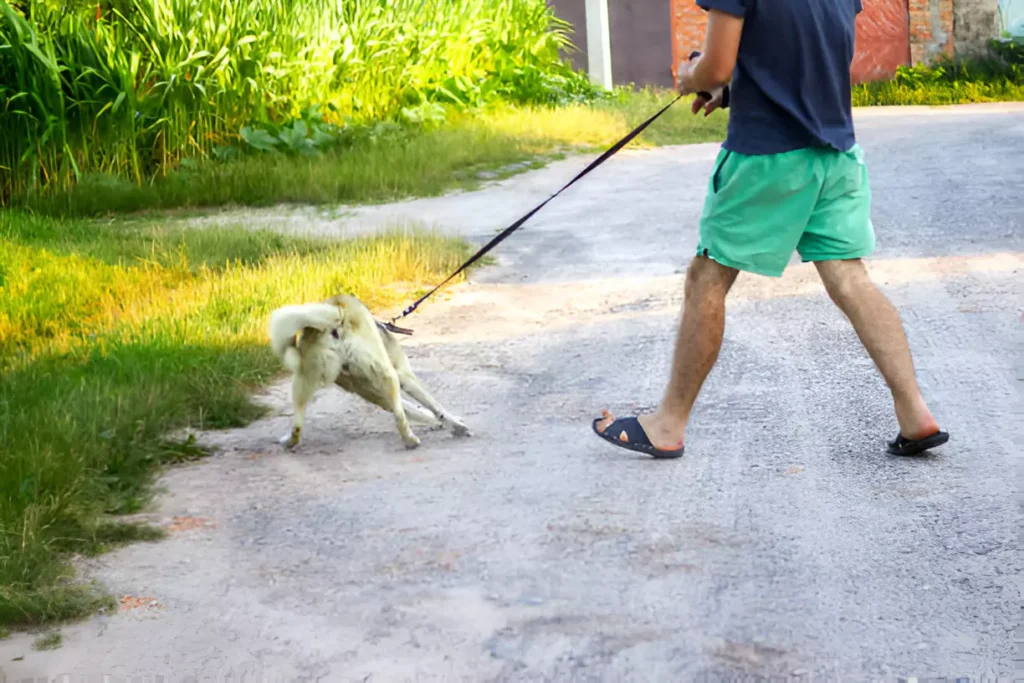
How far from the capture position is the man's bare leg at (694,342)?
467cm

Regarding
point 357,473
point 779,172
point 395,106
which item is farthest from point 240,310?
point 395,106

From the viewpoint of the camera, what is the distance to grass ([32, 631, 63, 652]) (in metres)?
3.55

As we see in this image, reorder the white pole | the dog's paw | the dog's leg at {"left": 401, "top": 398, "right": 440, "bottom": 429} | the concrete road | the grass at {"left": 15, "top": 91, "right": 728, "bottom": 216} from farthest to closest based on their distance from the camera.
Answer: the white pole → the grass at {"left": 15, "top": 91, "right": 728, "bottom": 216} → the dog's leg at {"left": 401, "top": 398, "right": 440, "bottom": 429} → the dog's paw → the concrete road

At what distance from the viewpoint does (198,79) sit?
491 inches

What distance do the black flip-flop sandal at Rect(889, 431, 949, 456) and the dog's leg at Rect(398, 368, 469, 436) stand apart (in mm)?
1623

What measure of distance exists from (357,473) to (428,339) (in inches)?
80.1

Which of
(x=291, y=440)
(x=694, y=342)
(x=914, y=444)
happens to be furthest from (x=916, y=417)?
(x=291, y=440)

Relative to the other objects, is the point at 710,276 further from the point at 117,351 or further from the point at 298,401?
the point at 117,351

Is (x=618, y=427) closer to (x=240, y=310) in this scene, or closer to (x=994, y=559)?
(x=994, y=559)

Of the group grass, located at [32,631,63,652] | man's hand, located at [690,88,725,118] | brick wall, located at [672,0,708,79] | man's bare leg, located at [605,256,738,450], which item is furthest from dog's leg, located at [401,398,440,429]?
brick wall, located at [672,0,708,79]

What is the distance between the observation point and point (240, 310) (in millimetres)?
7293

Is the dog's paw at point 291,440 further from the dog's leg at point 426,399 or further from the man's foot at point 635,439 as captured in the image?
the man's foot at point 635,439

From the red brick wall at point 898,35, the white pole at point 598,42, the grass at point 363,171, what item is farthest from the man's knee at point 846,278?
Result: the white pole at point 598,42

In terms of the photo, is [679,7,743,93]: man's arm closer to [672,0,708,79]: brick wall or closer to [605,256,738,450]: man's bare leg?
[605,256,738,450]: man's bare leg
